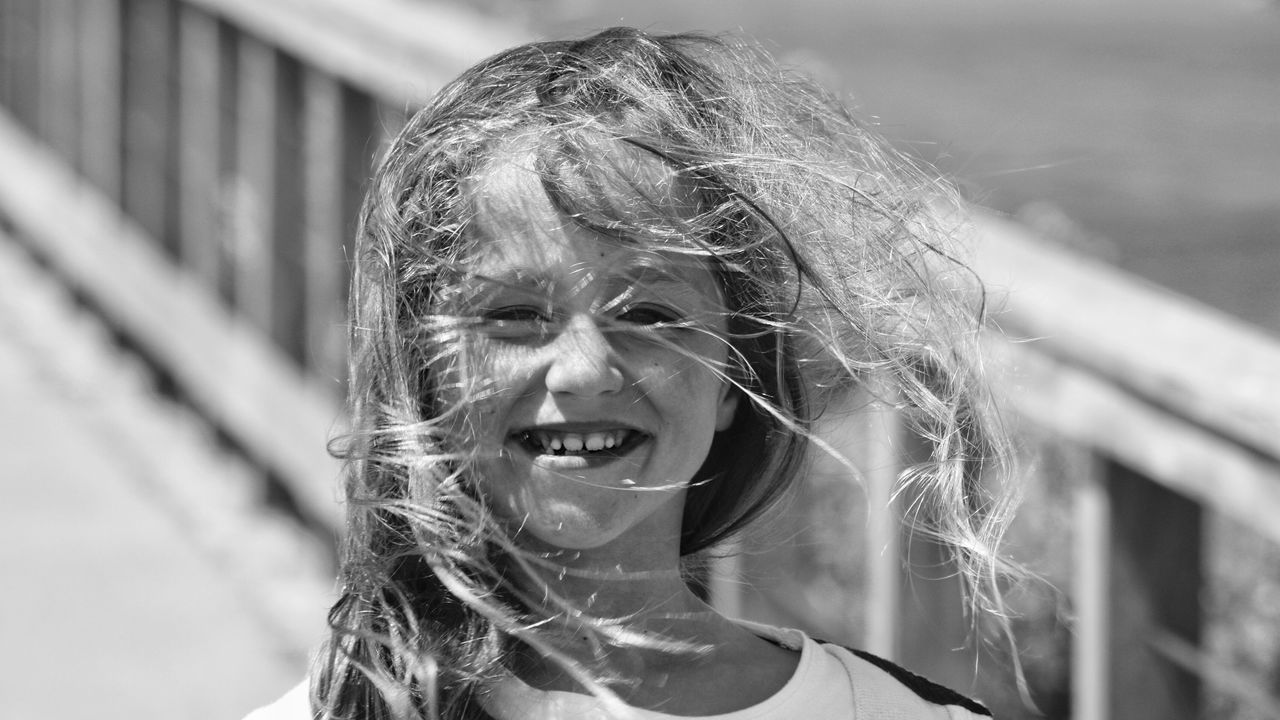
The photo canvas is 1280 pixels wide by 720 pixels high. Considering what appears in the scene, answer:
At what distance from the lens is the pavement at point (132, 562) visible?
11.7 feet

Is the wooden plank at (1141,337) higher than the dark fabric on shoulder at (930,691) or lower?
higher

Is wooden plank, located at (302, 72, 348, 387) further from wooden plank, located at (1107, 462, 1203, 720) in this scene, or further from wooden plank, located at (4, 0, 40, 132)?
wooden plank, located at (4, 0, 40, 132)

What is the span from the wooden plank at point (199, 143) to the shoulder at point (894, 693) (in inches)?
136

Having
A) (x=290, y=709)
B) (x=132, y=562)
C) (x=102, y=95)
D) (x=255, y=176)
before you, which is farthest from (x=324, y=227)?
(x=290, y=709)

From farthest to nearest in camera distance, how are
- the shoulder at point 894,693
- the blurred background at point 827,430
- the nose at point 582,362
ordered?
1. the blurred background at point 827,430
2. the shoulder at point 894,693
3. the nose at point 582,362

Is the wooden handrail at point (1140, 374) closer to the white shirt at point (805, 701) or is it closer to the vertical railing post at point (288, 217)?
the white shirt at point (805, 701)

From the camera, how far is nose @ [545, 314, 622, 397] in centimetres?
149

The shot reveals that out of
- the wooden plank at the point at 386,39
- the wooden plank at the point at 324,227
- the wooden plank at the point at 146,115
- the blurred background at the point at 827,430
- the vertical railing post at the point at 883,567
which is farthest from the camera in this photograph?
the wooden plank at the point at 146,115

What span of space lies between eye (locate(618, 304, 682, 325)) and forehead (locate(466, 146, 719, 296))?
0.07 ft

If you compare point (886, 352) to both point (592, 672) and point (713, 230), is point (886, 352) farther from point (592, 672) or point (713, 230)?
point (592, 672)

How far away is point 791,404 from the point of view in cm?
169

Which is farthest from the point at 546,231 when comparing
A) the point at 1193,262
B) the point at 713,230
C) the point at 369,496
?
the point at 1193,262

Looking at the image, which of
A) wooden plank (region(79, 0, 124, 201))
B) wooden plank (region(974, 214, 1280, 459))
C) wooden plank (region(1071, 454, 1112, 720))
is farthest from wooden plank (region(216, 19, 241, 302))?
wooden plank (region(1071, 454, 1112, 720))

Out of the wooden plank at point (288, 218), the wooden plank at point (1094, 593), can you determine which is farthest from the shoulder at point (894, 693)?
the wooden plank at point (288, 218)
